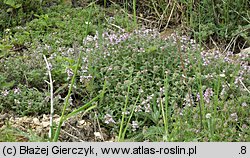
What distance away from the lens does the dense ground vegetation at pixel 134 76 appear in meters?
3.12

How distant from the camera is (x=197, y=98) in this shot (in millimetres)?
3385

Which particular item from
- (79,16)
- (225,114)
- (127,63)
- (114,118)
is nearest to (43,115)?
(114,118)

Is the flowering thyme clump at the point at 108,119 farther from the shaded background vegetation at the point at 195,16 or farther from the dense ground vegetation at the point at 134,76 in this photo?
the shaded background vegetation at the point at 195,16

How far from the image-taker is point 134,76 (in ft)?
12.1

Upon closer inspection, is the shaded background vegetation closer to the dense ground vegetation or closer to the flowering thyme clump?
the dense ground vegetation

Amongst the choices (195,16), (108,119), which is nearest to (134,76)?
(108,119)

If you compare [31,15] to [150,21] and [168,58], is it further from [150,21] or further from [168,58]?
[168,58]

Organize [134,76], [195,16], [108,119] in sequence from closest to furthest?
1. [108,119]
2. [134,76]
3. [195,16]

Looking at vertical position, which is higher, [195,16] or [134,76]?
[195,16]

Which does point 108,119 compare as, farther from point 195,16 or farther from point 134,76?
point 195,16

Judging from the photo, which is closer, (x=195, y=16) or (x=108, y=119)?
(x=108, y=119)

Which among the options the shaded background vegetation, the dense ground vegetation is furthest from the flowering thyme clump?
the shaded background vegetation

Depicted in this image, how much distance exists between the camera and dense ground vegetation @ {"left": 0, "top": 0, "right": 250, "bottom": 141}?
312 cm

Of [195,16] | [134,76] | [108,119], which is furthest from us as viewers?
[195,16]
